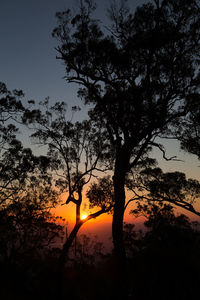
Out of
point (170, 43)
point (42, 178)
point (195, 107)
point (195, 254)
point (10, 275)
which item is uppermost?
point (170, 43)

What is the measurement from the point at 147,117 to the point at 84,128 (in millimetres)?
9147

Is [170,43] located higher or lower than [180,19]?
lower

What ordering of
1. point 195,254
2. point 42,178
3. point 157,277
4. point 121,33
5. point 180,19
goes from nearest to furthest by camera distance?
point 180,19 < point 121,33 < point 157,277 < point 195,254 < point 42,178

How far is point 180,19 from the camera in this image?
486 inches

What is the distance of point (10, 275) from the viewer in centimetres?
1580

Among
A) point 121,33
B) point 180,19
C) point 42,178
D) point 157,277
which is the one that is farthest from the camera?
point 42,178

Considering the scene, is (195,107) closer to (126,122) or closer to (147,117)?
(147,117)

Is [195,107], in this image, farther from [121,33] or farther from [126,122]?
[121,33]

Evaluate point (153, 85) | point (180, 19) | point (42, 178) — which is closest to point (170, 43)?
point (180, 19)

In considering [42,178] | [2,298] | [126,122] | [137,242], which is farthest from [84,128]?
[2,298]

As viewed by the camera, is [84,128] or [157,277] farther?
[84,128]

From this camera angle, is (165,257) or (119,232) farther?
(165,257)

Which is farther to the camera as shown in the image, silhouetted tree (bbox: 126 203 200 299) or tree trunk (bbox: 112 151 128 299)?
silhouetted tree (bbox: 126 203 200 299)

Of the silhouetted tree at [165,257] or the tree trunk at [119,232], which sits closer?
the tree trunk at [119,232]
